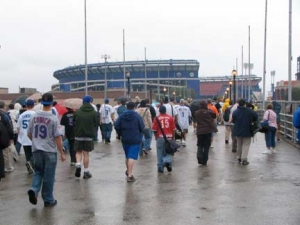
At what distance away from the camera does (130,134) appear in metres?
9.77

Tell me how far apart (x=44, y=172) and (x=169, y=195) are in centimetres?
229

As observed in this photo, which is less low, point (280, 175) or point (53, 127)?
point (53, 127)

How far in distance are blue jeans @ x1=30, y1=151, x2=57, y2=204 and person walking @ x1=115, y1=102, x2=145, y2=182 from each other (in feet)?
8.11

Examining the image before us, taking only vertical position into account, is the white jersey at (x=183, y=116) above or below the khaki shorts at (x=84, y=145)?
above

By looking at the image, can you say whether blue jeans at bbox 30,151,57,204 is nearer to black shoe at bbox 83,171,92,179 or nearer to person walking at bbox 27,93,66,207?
person walking at bbox 27,93,66,207

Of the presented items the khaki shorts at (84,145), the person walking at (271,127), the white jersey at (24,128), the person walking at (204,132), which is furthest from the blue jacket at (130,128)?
the person walking at (271,127)

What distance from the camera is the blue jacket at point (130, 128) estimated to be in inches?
384

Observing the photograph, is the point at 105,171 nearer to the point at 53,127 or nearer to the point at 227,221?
the point at 53,127

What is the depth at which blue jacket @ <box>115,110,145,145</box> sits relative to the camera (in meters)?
9.76

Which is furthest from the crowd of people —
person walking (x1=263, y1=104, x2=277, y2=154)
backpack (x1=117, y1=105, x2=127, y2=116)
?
backpack (x1=117, y1=105, x2=127, y2=116)

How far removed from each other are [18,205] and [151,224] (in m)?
2.60

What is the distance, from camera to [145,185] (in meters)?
9.37

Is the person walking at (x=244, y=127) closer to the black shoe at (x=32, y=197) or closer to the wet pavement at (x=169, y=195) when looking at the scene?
the wet pavement at (x=169, y=195)

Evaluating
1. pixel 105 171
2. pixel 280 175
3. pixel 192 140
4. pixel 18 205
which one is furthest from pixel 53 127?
pixel 192 140
